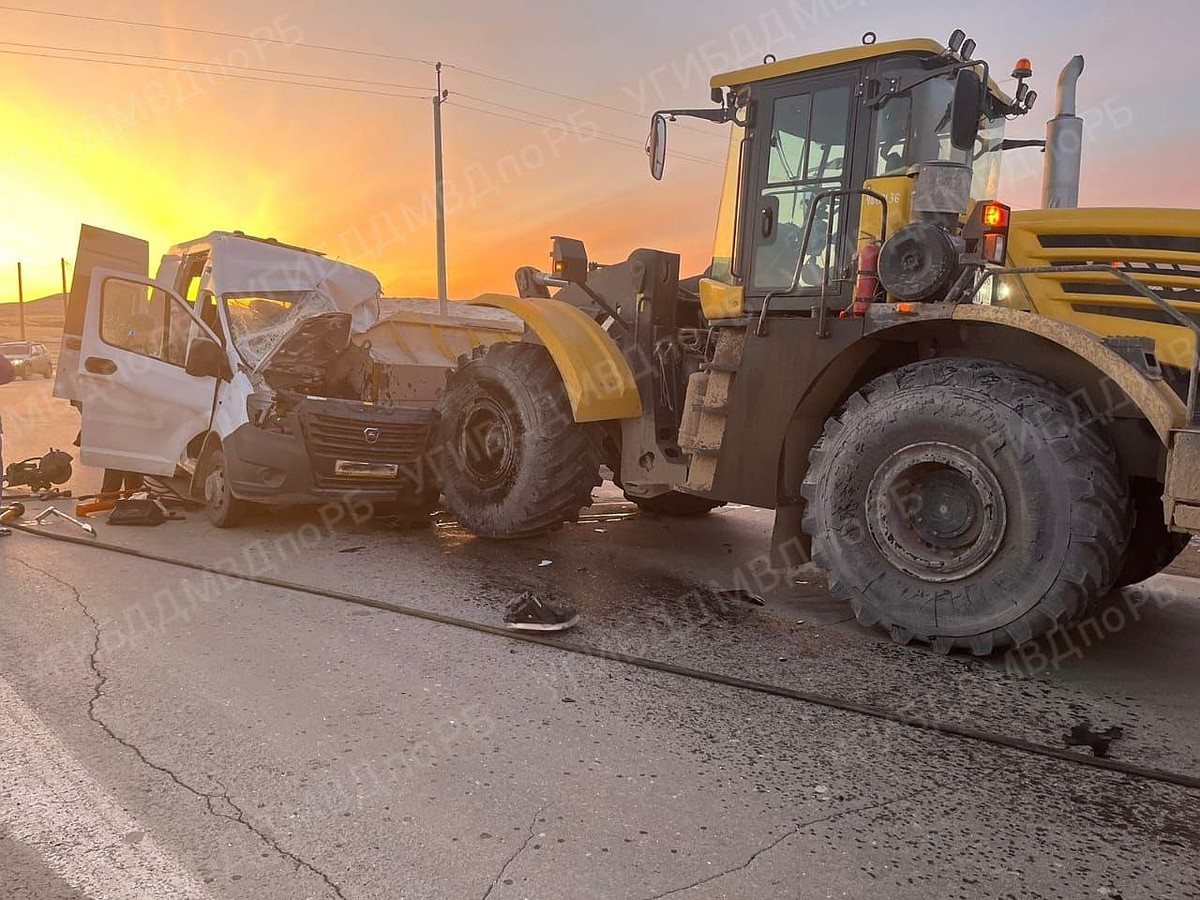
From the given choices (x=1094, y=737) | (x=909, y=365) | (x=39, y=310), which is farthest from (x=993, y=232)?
(x=39, y=310)

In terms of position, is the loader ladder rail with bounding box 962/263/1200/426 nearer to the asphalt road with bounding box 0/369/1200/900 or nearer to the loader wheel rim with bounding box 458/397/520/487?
the asphalt road with bounding box 0/369/1200/900

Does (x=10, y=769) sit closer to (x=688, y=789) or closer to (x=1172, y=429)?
(x=688, y=789)

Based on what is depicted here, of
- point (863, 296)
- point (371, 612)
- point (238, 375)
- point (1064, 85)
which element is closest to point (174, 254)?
point (238, 375)

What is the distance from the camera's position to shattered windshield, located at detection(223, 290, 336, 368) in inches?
289

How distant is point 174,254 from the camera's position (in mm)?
8438

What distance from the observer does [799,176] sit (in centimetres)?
511

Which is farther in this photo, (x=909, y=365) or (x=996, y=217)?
(x=909, y=365)

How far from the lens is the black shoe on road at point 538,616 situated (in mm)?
4434

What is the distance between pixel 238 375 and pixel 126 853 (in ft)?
17.1

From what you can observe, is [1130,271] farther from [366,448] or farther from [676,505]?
[366,448]

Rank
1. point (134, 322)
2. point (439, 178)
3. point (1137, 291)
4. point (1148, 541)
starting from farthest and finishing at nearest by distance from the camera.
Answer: point (439, 178), point (134, 322), point (1148, 541), point (1137, 291)

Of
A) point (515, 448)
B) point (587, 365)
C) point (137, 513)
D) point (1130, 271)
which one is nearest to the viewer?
point (1130, 271)

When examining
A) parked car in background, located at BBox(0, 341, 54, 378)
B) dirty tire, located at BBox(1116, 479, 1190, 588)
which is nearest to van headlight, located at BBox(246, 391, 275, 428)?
dirty tire, located at BBox(1116, 479, 1190, 588)

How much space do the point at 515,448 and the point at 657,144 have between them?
Result: 7.66 feet
